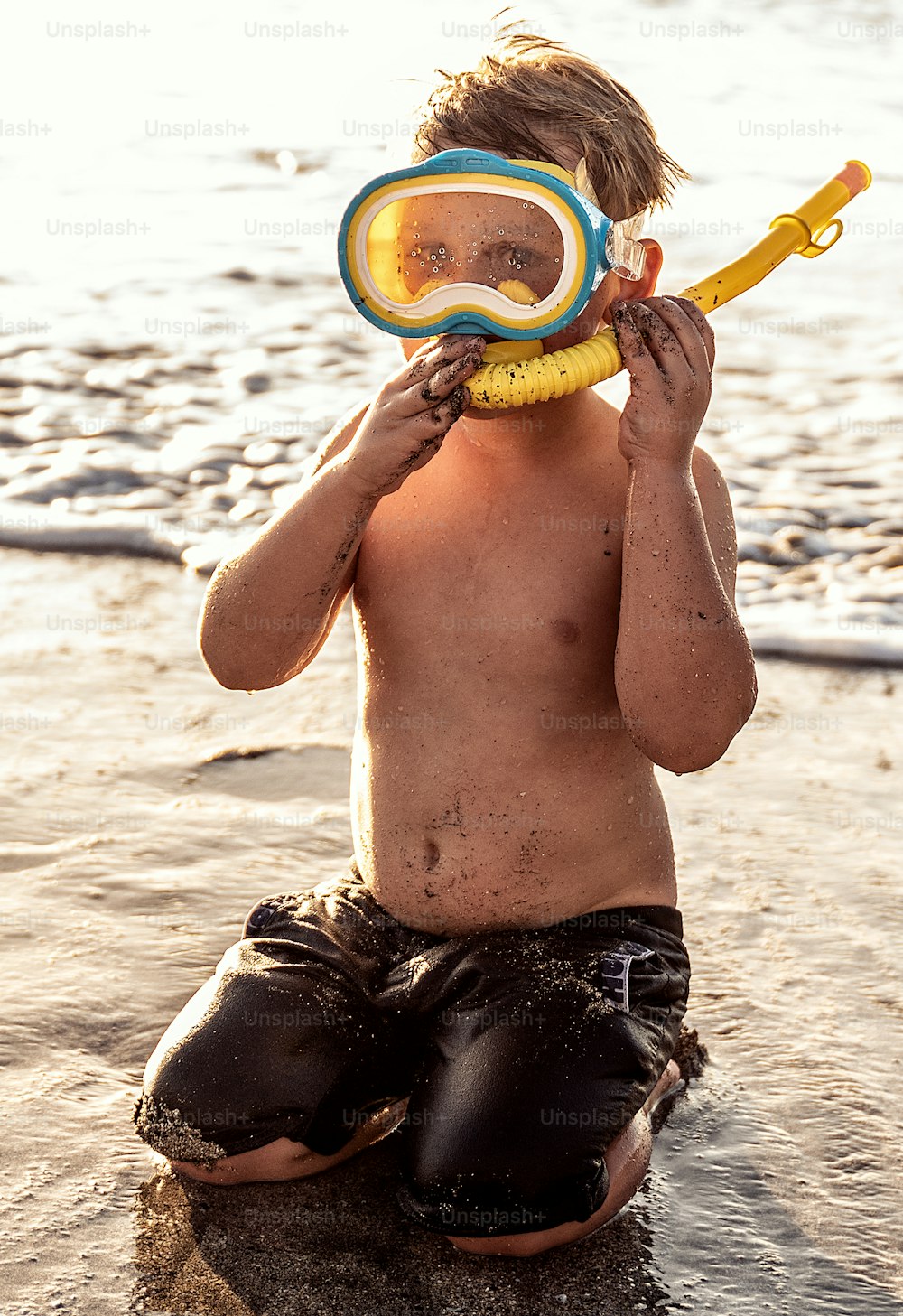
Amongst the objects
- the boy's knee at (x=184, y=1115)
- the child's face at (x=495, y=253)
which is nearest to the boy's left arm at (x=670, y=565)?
the child's face at (x=495, y=253)

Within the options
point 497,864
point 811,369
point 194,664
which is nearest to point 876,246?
point 811,369

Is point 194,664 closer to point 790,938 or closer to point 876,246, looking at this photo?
point 790,938

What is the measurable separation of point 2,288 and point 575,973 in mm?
5654

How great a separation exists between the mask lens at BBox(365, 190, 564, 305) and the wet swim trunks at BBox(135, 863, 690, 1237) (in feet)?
3.18

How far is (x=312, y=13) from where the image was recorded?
14.1 metres

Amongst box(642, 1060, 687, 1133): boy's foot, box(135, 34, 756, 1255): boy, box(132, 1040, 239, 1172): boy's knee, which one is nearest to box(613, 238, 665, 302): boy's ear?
box(135, 34, 756, 1255): boy

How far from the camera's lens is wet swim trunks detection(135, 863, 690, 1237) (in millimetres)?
2195

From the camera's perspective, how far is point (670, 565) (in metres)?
2.26

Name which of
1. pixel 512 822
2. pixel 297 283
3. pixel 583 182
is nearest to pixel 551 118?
pixel 583 182

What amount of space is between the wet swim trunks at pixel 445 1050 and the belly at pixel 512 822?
41mm

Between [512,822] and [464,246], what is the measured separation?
2.83 feet

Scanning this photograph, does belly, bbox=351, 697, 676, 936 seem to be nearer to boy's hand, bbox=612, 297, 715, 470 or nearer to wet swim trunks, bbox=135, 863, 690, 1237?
wet swim trunks, bbox=135, 863, 690, 1237

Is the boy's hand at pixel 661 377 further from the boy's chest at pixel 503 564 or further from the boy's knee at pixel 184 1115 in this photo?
the boy's knee at pixel 184 1115

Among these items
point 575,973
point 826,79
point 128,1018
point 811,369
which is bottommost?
point 128,1018
